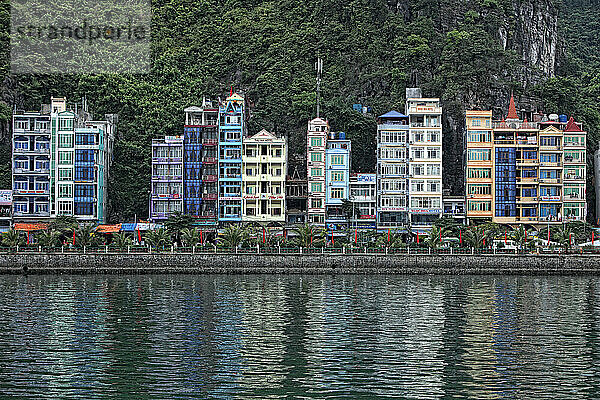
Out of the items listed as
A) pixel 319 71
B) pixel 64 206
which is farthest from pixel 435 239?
pixel 64 206

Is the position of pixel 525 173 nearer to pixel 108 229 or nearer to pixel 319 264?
pixel 319 264

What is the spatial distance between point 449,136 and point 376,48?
2057 cm

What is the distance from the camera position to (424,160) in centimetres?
11831

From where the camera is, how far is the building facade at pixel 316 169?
115m

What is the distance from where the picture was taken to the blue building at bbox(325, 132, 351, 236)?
116 m

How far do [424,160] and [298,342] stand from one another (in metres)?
74.2

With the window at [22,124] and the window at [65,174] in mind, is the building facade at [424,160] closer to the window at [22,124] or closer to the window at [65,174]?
the window at [65,174]

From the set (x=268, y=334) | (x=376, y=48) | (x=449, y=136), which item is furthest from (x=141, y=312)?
(x=376, y=48)

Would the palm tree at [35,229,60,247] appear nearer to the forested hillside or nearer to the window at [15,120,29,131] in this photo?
the forested hillside

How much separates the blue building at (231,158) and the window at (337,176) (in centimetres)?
1256

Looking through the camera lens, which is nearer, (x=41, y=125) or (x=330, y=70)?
(x=41, y=125)

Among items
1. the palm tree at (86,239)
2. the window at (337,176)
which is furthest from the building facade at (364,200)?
the palm tree at (86,239)

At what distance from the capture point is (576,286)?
7869 centimetres

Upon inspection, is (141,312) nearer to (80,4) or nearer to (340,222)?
(340,222)
